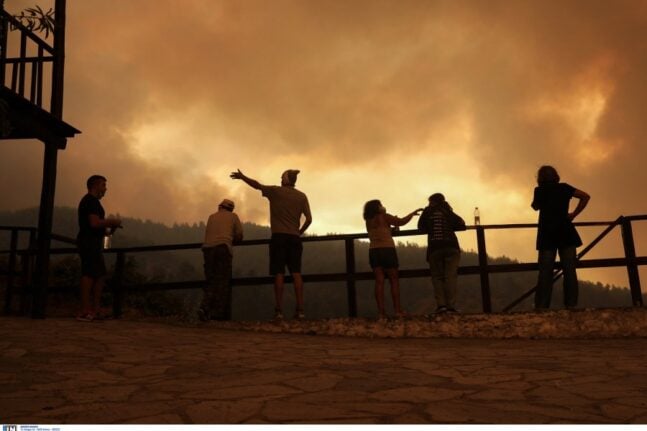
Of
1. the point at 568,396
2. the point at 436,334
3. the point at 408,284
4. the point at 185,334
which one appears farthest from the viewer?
the point at 408,284

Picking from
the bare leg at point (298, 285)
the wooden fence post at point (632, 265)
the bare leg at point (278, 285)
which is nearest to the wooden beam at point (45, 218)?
the bare leg at point (278, 285)

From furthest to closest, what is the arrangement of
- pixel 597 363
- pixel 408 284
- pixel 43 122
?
1. pixel 408 284
2. pixel 43 122
3. pixel 597 363

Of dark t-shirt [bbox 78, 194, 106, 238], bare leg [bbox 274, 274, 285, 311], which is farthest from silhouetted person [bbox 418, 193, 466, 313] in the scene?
dark t-shirt [bbox 78, 194, 106, 238]

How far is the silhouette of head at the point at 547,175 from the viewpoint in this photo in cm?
674

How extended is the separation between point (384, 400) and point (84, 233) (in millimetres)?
5019

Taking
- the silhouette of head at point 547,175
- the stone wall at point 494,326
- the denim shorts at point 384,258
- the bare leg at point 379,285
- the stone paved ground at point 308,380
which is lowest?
the stone paved ground at point 308,380

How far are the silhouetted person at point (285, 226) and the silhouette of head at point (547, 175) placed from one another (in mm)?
2795

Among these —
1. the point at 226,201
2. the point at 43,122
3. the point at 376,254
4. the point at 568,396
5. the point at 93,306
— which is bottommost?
the point at 568,396

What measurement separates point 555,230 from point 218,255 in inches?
162

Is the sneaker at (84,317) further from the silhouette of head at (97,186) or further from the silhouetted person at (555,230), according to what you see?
the silhouetted person at (555,230)

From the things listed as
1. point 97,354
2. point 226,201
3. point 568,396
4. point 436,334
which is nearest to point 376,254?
point 436,334

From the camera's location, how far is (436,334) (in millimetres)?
6832

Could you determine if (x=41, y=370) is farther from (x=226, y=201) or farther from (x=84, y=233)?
(x=226, y=201)

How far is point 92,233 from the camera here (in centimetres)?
688
